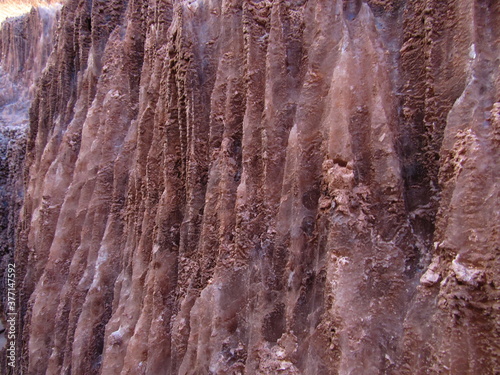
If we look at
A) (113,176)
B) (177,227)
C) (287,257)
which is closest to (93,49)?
(113,176)

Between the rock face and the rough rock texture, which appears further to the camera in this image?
the rough rock texture

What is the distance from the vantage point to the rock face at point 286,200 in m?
1.94

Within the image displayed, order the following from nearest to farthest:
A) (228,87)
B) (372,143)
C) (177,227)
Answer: (372,143) < (228,87) < (177,227)

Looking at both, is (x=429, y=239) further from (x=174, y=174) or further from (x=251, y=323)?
(x=174, y=174)

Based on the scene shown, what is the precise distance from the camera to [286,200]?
8.54 ft

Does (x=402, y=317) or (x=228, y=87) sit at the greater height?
(x=228, y=87)

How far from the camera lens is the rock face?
76.4 inches

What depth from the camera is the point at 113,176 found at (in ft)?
13.9

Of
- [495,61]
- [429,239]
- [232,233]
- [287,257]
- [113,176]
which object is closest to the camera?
[495,61]

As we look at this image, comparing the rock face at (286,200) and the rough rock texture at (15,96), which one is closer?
the rock face at (286,200)

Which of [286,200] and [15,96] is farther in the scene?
[15,96]

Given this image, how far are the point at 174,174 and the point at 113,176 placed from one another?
3.73 ft

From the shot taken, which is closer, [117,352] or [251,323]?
[251,323]

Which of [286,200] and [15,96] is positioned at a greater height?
[15,96]
